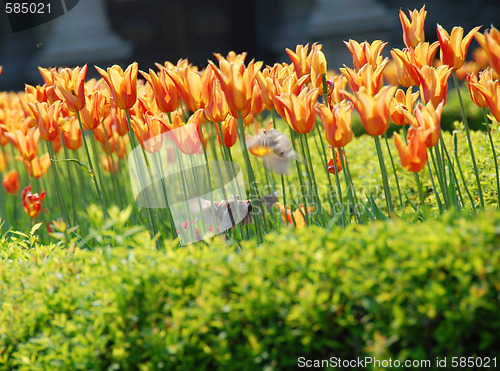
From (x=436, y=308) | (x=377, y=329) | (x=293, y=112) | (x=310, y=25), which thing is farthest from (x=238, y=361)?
(x=310, y=25)

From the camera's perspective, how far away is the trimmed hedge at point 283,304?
1487 millimetres

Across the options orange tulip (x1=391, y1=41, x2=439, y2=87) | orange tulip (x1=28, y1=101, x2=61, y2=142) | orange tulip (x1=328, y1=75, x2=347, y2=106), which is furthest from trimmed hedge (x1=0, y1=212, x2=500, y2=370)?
orange tulip (x1=328, y1=75, x2=347, y2=106)

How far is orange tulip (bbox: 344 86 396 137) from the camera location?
6.40 feet

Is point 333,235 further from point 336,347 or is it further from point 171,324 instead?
point 171,324

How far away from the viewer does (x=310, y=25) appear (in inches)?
414

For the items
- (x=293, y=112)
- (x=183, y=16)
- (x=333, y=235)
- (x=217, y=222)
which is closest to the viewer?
(x=333, y=235)

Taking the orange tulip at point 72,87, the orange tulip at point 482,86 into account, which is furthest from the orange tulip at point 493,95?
the orange tulip at point 72,87

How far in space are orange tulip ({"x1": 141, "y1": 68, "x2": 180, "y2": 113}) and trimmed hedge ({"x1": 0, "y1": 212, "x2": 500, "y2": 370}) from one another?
0.84 m

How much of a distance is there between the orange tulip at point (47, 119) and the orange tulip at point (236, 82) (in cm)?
95

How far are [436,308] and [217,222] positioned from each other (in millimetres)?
1357

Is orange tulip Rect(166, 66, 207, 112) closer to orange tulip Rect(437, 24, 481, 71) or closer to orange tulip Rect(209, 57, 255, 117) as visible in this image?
orange tulip Rect(209, 57, 255, 117)

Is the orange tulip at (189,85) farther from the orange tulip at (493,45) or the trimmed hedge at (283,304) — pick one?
the orange tulip at (493,45)

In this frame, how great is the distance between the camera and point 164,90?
7.81 feet

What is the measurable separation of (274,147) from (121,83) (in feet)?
2.52
